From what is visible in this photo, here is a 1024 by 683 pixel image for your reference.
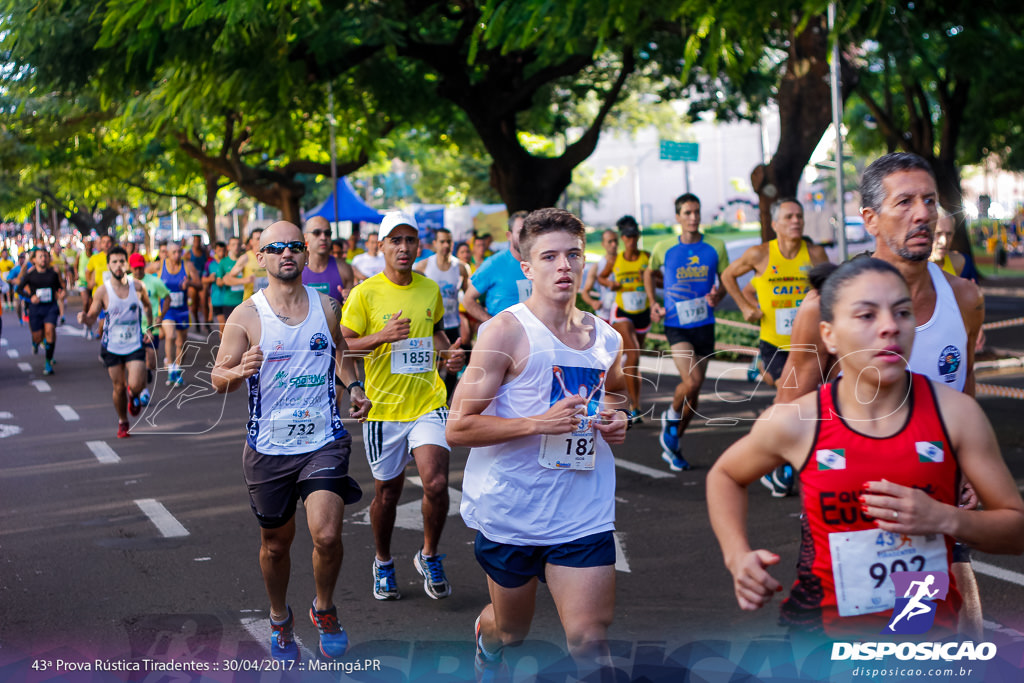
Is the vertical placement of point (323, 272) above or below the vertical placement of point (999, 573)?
above

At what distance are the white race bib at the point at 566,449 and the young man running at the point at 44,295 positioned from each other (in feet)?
49.1

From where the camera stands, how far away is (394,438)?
20.2 feet

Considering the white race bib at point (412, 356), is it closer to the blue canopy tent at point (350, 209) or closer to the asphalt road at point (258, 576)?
the asphalt road at point (258, 576)

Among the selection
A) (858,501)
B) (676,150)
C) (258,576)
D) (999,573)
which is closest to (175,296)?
(676,150)

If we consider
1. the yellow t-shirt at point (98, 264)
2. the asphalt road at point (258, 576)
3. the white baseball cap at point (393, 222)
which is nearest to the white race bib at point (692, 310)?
the asphalt road at point (258, 576)

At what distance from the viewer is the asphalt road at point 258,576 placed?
498 cm

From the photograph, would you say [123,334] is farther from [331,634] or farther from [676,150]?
[676,150]

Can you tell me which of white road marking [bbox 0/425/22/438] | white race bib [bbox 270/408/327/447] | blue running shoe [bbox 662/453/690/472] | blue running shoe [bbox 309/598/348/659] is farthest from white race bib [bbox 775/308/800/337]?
white road marking [bbox 0/425/22/438]

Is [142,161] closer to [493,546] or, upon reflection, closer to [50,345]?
[50,345]

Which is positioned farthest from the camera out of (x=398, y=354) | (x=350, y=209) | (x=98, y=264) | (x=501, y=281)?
(x=350, y=209)

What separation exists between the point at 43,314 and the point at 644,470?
38.9ft

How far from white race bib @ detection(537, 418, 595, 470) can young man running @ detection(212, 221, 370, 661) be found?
1384mm

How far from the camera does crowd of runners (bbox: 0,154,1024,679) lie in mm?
2758

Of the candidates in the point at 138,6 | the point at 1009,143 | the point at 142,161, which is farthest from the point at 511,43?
the point at 1009,143
